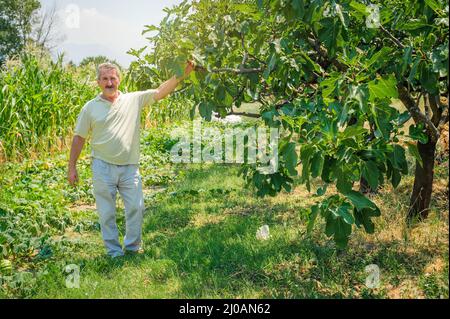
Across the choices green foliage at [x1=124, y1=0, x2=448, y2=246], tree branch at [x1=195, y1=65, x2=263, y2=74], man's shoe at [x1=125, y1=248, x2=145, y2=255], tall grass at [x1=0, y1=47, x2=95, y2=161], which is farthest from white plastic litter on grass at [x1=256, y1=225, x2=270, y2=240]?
tall grass at [x1=0, y1=47, x2=95, y2=161]

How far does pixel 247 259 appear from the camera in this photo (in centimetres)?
364

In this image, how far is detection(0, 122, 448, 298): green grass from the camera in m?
3.14

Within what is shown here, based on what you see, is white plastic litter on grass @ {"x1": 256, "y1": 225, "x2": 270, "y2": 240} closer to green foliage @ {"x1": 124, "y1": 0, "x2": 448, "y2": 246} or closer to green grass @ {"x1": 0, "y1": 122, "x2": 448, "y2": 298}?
green grass @ {"x1": 0, "y1": 122, "x2": 448, "y2": 298}

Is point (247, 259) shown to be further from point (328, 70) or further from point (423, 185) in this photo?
point (423, 185)

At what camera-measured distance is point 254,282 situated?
3299 millimetres

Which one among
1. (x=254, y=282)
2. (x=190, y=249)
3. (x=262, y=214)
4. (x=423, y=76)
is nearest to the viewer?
(x=423, y=76)

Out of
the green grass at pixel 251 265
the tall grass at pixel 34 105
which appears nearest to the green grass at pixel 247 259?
the green grass at pixel 251 265

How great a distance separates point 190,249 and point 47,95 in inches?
211

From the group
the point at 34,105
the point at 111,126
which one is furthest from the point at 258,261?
the point at 34,105

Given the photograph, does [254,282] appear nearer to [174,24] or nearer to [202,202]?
[174,24]

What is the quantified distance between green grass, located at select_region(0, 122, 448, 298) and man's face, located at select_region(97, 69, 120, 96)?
1.37m

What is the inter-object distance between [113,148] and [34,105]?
4591 millimetres

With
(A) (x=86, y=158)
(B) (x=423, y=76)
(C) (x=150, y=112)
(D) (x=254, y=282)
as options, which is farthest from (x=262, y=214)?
(C) (x=150, y=112)

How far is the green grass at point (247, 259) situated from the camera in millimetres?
3139
